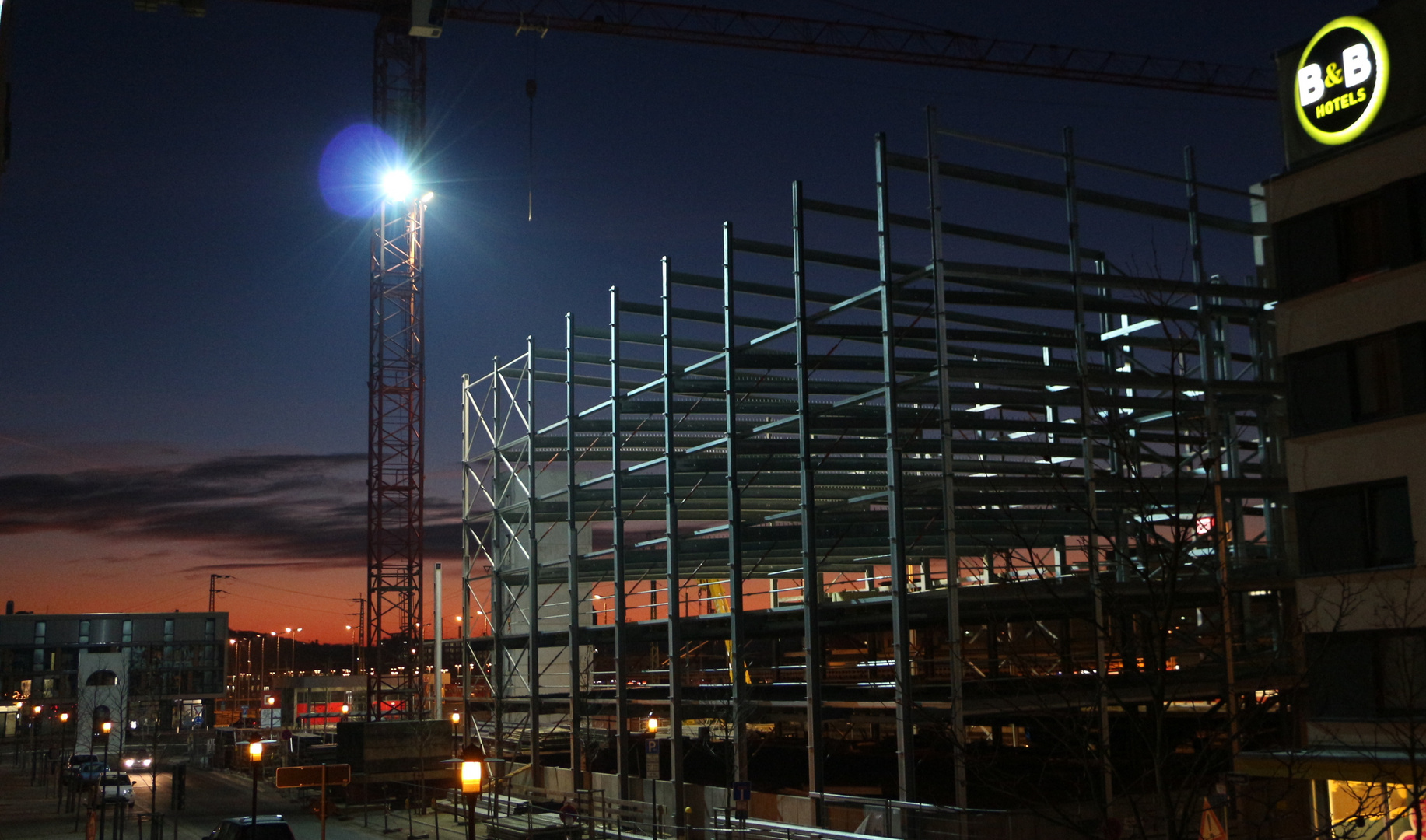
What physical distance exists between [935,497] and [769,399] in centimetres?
845

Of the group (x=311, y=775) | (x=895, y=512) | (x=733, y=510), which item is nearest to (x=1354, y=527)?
(x=895, y=512)

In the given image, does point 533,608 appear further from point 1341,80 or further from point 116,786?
point 1341,80

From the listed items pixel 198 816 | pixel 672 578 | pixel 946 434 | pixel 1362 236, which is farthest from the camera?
pixel 198 816

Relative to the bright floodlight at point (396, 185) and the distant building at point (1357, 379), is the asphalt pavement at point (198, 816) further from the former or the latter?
the bright floodlight at point (396, 185)

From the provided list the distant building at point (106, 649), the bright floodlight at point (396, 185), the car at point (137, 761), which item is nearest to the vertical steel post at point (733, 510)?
the bright floodlight at point (396, 185)

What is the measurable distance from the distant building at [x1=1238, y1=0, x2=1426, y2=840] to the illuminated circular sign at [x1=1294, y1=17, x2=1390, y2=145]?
0.12 ft

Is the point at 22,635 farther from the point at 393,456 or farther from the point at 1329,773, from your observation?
the point at 1329,773

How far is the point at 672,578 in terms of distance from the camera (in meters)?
40.5

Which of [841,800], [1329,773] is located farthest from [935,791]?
[1329,773]

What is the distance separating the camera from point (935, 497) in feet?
135

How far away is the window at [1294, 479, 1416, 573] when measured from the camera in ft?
84.0

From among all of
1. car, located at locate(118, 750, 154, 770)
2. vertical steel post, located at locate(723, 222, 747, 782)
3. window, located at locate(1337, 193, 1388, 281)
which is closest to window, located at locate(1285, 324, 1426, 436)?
window, located at locate(1337, 193, 1388, 281)

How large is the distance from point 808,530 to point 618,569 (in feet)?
36.0

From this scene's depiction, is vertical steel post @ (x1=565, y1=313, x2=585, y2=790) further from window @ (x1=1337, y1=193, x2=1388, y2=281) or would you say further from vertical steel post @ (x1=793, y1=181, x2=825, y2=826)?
window @ (x1=1337, y1=193, x2=1388, y2=281)
